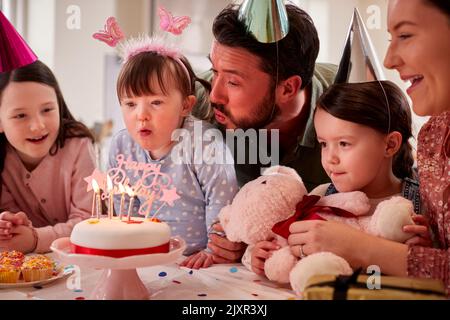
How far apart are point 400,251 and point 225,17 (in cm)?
70

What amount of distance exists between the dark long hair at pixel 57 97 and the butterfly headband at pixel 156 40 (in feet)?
0.73

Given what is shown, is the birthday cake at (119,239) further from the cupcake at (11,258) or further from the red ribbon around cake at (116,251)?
the cupcake at (11,258)

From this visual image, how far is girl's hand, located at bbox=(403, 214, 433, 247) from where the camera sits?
44.3 inches

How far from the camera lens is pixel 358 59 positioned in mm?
1295

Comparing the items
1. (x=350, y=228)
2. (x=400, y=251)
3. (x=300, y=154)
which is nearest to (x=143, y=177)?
(x=300, y=154)

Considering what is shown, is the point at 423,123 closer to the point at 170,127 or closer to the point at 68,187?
the point at 170,127

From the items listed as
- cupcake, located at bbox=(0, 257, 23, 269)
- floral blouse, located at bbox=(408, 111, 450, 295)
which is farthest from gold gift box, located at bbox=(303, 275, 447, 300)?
cupcake, located at bbox=(0, 257, 23, 269)

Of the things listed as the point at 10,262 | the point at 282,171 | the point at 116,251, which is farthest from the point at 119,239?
the point at 282,171

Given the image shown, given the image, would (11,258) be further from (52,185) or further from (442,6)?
(442,6)

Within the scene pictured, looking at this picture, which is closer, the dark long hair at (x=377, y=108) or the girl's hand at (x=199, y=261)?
the dark long hair at (x=377, y=108)

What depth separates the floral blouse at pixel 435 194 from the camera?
110 centimetres

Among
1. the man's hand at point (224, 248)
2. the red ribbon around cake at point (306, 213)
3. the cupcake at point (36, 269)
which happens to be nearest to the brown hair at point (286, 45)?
the red ribbon around cake at point (306, 213)

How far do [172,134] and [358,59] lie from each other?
1.64 feet

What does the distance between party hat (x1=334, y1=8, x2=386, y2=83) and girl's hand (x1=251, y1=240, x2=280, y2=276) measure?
1.40ft
